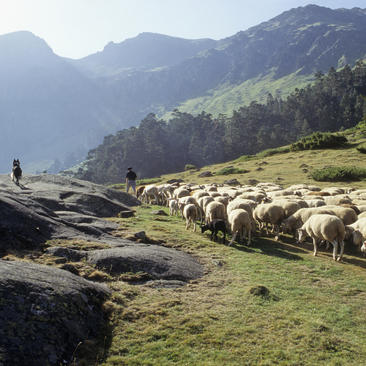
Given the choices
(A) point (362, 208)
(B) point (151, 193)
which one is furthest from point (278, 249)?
(B) point (151, 193)

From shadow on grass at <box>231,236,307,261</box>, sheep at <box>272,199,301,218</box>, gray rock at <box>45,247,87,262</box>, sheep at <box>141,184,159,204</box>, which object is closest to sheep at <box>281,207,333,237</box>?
shadow on grass at <box>231,236,307,261</box>

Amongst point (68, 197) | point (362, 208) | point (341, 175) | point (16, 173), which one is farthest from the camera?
A: point (341, 175)

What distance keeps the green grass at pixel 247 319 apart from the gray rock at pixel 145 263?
2.14 feet

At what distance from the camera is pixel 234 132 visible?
113250 millimetres

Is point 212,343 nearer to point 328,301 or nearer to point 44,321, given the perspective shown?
point 44,321

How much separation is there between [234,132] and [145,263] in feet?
353

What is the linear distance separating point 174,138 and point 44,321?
413 ft

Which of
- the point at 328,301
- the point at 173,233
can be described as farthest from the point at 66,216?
the point at 328,301

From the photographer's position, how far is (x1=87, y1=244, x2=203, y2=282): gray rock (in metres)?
9.78

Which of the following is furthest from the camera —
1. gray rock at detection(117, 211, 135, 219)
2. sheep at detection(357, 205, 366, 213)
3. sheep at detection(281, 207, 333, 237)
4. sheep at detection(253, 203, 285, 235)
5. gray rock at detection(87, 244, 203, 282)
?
gray rock at detection(117, 211, 135, 219)

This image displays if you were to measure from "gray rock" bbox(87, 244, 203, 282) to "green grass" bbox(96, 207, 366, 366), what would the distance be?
654 mm

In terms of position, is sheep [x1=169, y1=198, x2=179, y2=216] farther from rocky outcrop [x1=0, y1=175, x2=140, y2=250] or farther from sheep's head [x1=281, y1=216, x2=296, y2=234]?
sheep's head [x1=281, y1=216, x2=296, y2=234]

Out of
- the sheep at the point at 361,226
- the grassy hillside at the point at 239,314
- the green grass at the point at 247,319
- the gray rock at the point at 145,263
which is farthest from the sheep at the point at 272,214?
the gray rock at the point at 145,263

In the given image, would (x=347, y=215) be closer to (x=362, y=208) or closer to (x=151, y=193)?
(x=362, y=208)
